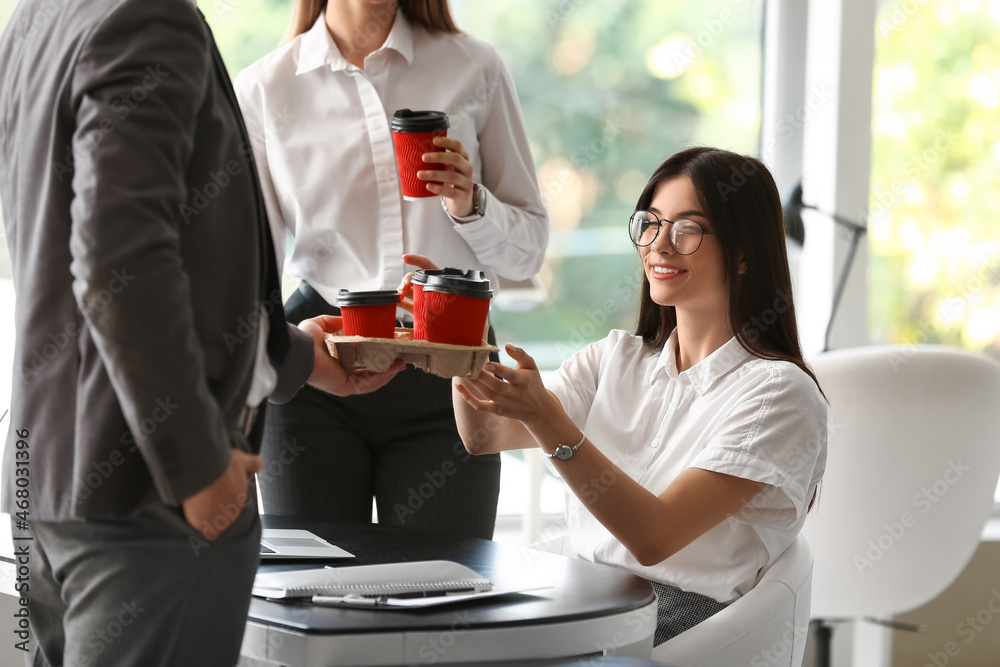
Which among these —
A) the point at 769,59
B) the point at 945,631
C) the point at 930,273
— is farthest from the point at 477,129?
the point at 945,631

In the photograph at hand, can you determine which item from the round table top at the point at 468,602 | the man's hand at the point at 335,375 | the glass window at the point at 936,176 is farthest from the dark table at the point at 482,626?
the glass window at the point at 936,176

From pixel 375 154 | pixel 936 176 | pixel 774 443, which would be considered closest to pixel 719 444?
pixel 774 443

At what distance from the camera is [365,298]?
1.31 m

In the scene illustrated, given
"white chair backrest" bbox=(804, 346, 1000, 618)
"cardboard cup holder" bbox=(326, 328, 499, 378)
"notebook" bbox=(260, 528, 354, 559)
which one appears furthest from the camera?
"white chair backrest" bbox=(804, 346, 1000, 618)

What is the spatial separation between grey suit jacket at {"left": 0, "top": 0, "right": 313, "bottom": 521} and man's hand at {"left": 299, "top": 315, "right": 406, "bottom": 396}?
0.32 m

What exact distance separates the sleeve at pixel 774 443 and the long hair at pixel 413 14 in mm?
936

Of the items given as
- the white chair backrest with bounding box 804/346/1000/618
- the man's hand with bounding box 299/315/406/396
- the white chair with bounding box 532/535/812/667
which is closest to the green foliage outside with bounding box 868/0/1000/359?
the white chair backrest with bounding box 804/346/1000/618

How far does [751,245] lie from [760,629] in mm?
651

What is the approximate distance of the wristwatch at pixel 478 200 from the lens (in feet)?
5.65

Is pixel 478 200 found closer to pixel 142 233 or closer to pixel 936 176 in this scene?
pixel 142 233

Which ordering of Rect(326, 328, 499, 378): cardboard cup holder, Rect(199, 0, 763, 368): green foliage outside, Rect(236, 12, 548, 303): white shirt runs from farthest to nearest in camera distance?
Rect(199, 0, 763, 368): green foliage outside < Rect(236, 12, 548, 303): white shirt < Rect(326, 328, 499, 378): cardboard cup holder

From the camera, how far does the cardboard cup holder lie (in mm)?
1277

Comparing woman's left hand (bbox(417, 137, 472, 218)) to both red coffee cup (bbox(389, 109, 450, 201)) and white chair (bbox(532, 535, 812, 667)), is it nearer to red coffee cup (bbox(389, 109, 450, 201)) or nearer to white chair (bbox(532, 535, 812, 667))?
red coffee cup (bbox(389, 109, 450, 201))

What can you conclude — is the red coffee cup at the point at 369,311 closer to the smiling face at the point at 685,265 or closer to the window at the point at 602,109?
the smiling face at the point at 685,265
